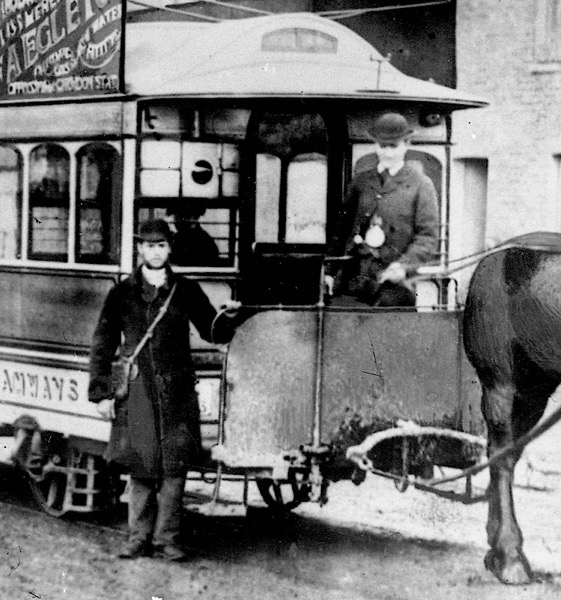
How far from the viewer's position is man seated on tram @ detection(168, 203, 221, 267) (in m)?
4.90

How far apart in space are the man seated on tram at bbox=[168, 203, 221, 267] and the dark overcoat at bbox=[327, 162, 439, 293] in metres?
0.56

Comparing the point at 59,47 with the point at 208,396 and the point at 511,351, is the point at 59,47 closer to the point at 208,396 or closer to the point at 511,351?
the point at 208,396

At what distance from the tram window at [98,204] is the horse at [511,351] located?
5.54 ft

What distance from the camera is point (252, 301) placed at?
5082mm

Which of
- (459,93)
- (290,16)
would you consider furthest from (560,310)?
(290,16)

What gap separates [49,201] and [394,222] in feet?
5.72

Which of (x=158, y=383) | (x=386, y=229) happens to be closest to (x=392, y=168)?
(x=386, y=229)

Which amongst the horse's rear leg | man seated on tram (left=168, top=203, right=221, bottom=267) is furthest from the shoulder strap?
the horse's rear leg

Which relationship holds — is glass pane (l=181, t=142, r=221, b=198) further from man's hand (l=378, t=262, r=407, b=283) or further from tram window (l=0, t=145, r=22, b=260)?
tram window (l=0, t=145, r=22, b=260)

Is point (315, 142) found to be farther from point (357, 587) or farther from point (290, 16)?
point (357, 587)

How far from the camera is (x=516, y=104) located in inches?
185

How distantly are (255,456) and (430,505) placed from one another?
1.00 metres

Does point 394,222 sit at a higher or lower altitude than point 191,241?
higher

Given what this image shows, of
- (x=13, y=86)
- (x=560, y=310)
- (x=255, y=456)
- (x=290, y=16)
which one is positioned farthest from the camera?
(x=13, y=86)
